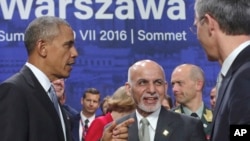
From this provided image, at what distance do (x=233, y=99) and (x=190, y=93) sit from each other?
278 cm

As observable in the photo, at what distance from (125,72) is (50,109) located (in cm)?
419

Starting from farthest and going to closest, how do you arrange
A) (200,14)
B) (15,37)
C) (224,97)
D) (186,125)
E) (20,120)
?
(15,37), (186,125), (20,120), (200,14), (224,97)

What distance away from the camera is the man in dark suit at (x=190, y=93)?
449cm

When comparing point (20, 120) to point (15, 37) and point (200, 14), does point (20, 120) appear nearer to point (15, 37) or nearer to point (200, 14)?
point (200, 14)

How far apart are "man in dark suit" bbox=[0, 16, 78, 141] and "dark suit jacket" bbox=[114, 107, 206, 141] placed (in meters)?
0.65

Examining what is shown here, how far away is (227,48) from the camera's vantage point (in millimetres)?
1981

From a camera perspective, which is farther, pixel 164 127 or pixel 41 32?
pixel 164 127

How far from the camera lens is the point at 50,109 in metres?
2.64

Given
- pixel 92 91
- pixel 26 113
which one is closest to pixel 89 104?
pixel 92 91

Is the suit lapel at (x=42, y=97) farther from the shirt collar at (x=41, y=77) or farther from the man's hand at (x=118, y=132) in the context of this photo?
the man's hand at (x=118, y=132)

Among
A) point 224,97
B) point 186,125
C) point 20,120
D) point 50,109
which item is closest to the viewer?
point 224,97

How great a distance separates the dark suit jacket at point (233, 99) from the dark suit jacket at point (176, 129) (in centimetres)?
129

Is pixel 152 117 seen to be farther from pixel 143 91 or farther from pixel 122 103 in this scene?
pixel 122 103

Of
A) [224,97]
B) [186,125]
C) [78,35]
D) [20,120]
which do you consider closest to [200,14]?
[224,97]
